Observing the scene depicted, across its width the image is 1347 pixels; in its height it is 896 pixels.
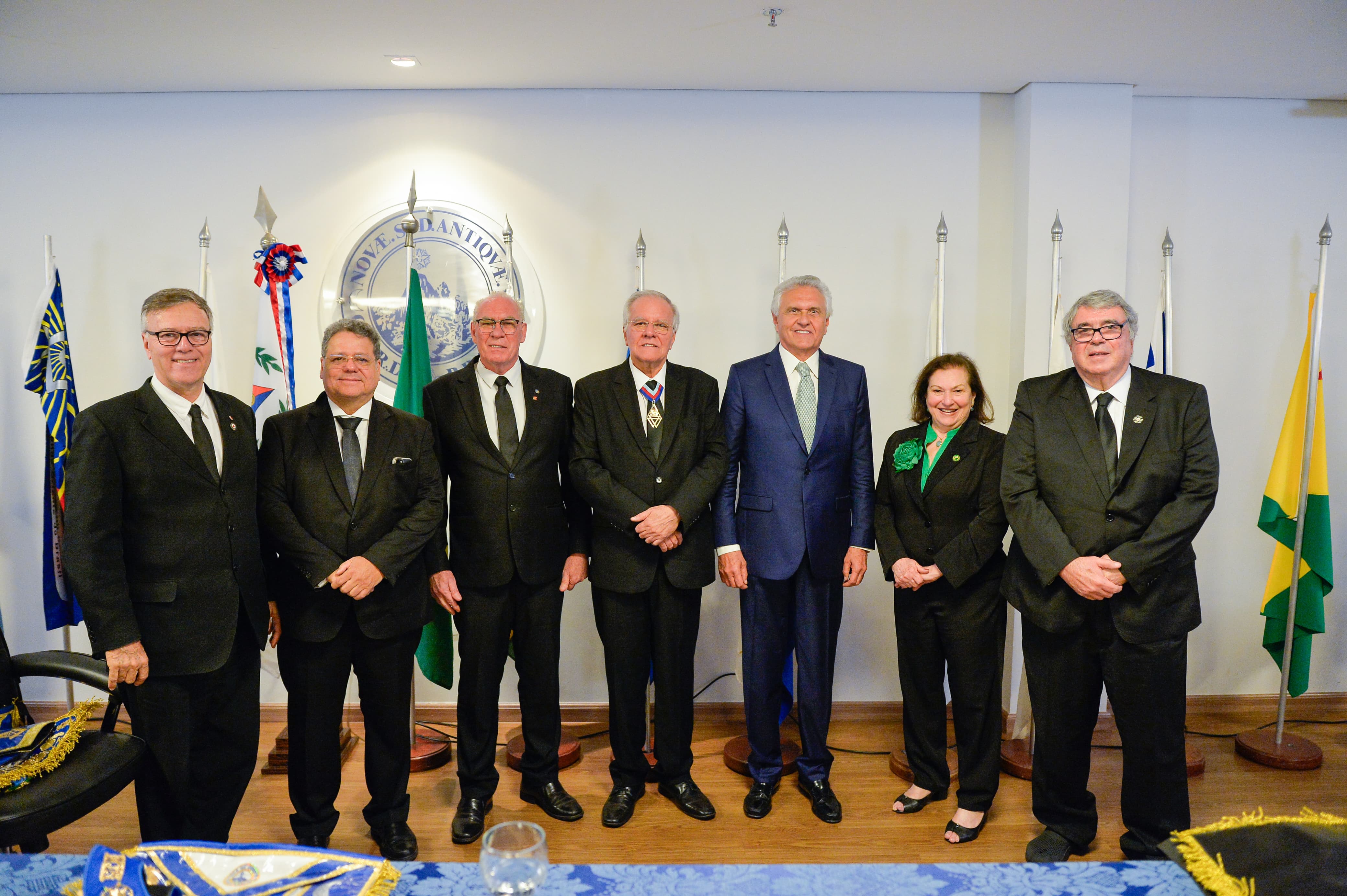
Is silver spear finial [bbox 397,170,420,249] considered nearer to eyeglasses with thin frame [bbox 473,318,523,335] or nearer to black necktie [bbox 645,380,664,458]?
eyeglasses with thin frame [bbox 473,318,523,335]

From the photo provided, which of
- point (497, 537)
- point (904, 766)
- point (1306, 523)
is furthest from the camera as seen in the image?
point (1306, 523)

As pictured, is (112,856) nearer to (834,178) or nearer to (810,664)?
(810,664)

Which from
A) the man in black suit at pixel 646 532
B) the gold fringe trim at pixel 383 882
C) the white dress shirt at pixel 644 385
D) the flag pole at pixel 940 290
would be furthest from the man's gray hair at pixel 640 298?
the gold fringe trim at pixel 383 882

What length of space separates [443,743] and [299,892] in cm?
249

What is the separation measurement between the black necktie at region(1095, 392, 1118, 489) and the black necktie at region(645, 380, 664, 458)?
4.50 feet

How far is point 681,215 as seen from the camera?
155 inches

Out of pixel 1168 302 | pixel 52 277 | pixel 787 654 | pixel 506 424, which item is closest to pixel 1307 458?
pixel 1168 302

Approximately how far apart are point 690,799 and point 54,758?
1885 millimetres

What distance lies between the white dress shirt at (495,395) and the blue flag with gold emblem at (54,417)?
1.76 metres

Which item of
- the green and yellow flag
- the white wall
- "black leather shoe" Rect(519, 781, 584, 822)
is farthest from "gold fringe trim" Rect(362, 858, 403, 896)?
the green and yellow flag

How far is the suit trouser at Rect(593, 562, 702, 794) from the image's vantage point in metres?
2.93

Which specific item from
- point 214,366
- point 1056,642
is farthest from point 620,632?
point 214,366

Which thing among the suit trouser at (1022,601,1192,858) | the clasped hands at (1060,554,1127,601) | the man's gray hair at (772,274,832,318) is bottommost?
the suit trouser at (1022,601,1192,858)

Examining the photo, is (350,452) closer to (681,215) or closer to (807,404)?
(807,404)
